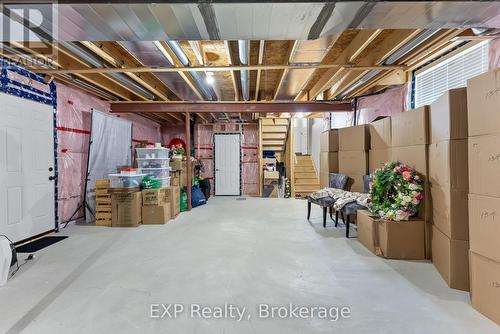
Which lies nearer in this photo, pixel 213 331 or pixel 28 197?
pixel 213 331

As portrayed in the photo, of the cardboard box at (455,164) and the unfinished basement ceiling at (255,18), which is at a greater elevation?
the unfinished basement ceiling at (255,18)

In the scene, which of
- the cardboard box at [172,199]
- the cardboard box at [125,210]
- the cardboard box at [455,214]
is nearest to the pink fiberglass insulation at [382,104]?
the cardboard box at [455,214]

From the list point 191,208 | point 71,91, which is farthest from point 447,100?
point 71,91

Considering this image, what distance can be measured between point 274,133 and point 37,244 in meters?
6.68

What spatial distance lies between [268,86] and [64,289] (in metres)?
4.38

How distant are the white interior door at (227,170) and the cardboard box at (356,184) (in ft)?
14.2

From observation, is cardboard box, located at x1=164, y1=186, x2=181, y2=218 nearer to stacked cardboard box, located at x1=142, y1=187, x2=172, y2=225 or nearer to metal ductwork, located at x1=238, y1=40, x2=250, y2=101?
stacked cardboard box, located at x1=142, y1=187, x2=172, y2=225

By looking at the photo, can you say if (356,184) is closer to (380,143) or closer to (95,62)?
(380,143)

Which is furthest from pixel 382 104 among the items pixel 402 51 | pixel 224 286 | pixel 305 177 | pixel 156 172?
pixel 156 172

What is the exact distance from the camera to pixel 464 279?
216cm

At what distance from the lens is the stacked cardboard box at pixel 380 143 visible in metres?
3.80

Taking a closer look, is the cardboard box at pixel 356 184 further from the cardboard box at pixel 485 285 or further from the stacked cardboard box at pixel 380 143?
the cardboard box at pixel 485 285

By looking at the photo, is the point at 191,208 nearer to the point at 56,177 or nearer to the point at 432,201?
the point at 56,177

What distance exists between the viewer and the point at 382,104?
4773mm
